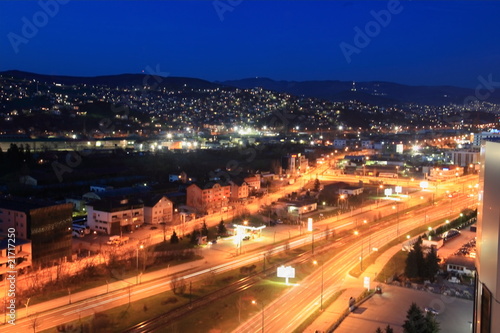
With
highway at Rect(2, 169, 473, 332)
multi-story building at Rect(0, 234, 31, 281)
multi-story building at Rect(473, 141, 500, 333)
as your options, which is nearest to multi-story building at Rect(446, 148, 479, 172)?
highway at Rect(2, 169, 473, 332)

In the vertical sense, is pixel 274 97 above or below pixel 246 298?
above

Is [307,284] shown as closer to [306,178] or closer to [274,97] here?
[306,178]

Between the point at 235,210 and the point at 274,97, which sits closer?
the point at 235,210

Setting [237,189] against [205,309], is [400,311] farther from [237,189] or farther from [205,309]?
[237,189]

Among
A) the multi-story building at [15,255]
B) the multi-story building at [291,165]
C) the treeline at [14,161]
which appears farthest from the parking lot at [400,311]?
the treeline at [14,161]

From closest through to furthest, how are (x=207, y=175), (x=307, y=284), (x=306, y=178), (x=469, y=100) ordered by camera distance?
(x=307, y=284) → (x=207, y=175) → (x=306, y=178) → (x=469, y=100)

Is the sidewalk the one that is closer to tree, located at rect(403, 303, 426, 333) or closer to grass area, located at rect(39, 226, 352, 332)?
grass area, located at rect(39, 226, 352, 332)

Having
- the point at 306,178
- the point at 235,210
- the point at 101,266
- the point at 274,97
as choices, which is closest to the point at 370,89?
the point at 274,97

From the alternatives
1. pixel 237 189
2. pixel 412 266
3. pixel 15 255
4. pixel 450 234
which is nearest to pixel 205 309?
pixel 15 255
